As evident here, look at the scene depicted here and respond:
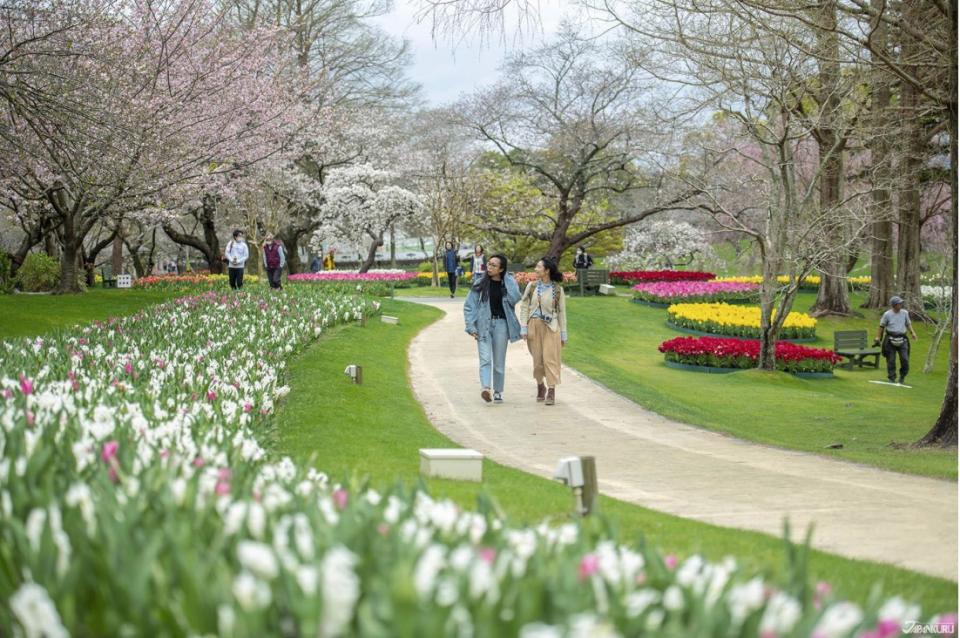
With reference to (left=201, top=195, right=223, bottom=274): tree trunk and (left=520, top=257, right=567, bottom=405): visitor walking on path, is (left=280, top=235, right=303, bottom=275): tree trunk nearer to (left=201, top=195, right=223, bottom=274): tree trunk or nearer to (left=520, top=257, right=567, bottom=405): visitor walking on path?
(left=201, top=195, right=223, bottom=274): tree trunk

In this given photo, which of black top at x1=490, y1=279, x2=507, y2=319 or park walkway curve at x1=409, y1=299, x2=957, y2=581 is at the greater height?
black top at x1=490, y1=279, x2=507, y2=319

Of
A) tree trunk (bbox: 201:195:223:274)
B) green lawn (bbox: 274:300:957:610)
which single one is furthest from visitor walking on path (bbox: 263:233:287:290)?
tree trunk (bbox: 201:195:223:274)

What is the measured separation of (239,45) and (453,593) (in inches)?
1085

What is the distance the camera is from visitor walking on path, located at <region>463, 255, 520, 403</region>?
14.8 metres

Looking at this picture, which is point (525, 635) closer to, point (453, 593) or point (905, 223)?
point (453, 593)

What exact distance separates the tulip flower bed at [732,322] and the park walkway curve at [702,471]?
1143 centimetres

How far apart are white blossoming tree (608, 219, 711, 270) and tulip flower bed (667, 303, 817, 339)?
77.6 feet

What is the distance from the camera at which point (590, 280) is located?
37875 mm

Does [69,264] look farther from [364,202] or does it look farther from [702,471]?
[364,202]

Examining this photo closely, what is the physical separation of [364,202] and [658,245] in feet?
48.6

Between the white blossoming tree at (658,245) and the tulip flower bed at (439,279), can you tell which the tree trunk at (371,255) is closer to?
the tulip flower bed at (439,279)

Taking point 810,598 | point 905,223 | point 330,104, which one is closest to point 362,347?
point 810,598

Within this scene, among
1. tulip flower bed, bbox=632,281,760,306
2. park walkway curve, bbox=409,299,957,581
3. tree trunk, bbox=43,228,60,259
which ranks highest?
tree trunk, bbox=43,228,60,259

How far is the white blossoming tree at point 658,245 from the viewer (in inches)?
2175
